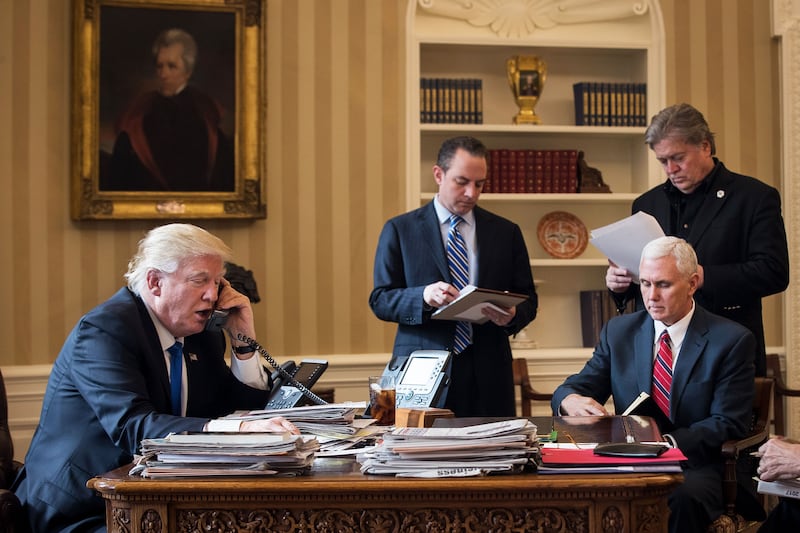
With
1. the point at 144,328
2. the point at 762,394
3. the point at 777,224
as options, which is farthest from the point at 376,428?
the point at 777,224

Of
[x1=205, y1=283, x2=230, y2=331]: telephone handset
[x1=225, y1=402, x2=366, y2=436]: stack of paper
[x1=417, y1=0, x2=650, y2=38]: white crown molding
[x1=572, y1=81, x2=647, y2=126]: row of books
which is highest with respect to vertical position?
[x1=417, y1=0, x2=650, y2=38]: white crown molding

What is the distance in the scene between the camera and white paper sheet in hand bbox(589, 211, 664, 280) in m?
3.51

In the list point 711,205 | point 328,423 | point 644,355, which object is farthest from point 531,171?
point 328,423

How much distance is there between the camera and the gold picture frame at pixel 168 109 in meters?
4.98

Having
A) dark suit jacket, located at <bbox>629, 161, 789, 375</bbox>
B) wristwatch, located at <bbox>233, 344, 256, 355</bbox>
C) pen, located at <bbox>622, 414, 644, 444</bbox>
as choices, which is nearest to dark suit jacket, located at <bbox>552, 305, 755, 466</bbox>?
pen, located at <bbox>622, 414, 644, 444</bbox>

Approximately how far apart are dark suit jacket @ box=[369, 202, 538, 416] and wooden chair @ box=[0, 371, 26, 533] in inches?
53.2

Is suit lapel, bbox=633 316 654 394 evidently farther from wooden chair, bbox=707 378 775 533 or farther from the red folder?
the red folder

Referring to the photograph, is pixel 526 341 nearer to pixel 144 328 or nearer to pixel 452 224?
pixel 452 224

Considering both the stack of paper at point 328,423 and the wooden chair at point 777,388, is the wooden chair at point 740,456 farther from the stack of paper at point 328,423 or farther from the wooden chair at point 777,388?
the wooden chair at point 777,388

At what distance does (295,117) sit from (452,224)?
165 cm

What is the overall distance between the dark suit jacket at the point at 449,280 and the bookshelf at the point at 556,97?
1.44 m

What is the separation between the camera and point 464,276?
3.85 metres

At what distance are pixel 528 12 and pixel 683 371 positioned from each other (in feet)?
9.78

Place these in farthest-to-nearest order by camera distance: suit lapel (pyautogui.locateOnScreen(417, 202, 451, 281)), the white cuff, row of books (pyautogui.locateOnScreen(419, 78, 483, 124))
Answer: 1. row of books (pyautogui.locateOnScreen(419, 78, 483, 124))
2. suit lapel (pyautogui.locateOnScreen(417, 202, 451, 281))
3. the white cuff
